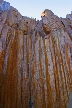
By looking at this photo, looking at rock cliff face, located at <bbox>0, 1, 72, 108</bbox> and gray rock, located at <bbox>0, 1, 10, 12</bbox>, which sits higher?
gray rock, located at <bbox>0, 1, 10, 12</bbox>

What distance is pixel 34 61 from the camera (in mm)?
12039

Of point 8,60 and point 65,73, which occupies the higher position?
point 8,60

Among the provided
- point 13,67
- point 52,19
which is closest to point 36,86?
point 13,67

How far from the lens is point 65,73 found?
11320 millimetres

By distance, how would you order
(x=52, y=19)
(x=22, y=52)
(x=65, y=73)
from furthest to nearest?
(x=52, y=19)
(x=22, y=52)
(x=65, y=73)

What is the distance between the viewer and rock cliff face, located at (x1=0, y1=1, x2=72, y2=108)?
10609mm

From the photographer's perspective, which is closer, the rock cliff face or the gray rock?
the rock cliff face

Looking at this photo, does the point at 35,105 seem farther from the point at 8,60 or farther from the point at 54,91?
the point at 8,60

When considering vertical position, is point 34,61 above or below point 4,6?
below

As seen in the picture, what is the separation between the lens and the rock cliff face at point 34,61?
1061cm

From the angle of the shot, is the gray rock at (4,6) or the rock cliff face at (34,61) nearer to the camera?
the rock cliff face at (34,61)

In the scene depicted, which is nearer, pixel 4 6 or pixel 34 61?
pixel 34 61

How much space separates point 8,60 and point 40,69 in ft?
8.38

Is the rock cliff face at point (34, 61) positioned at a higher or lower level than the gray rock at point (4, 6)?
lower
